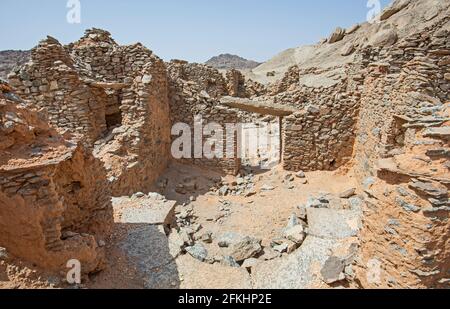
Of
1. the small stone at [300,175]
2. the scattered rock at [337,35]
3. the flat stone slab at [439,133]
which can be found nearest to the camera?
the flat stone slab at [439,133]

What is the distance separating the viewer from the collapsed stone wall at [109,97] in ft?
24.4

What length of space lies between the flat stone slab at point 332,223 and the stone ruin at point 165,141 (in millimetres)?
1317

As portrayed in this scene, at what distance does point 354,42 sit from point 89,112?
21172 millimetres

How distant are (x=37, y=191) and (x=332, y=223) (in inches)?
198

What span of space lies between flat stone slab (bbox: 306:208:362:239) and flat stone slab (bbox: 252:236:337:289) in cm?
21

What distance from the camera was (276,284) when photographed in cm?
423

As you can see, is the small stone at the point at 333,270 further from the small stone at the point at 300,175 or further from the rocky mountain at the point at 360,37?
the rocky mountain at the point at 360,37

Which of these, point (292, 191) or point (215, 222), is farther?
point (292, 191)

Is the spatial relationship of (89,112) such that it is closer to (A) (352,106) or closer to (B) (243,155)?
(B) (243,155)

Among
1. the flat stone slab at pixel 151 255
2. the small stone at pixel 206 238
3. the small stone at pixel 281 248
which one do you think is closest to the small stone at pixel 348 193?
the small stone at pixel 281 248

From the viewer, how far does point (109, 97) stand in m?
8.95

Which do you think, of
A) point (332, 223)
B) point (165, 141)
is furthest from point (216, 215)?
point (165, 141)

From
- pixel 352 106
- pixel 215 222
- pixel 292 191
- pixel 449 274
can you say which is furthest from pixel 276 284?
pixel 352 106

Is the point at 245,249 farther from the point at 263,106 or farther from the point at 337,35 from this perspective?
the point at 337,35
